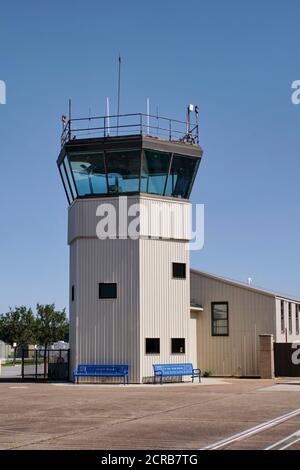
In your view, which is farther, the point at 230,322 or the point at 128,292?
the point at 230,322

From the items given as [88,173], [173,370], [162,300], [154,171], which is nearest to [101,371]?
[173,370]

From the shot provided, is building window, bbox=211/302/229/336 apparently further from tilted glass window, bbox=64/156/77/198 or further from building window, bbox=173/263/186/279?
tilted glass window, bbox=64/156/77/198

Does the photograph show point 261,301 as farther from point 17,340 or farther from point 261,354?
point 17,340

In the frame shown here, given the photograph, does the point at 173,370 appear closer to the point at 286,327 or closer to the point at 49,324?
the point at 286,327

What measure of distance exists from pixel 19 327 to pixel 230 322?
56.3 m

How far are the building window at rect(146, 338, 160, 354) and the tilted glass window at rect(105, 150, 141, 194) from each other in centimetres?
707

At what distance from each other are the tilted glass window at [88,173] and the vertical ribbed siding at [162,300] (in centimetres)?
342

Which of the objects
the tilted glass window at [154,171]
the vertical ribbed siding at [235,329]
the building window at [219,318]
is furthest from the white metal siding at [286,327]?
the tilted glass window at [154,171]

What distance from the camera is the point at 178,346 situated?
33219mm

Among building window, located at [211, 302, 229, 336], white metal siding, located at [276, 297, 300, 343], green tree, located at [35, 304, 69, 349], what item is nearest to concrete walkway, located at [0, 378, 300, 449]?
building window, located at [211, 302, 229, 336]

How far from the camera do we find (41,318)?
91000 mm

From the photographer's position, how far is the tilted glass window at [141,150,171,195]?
32.5m
